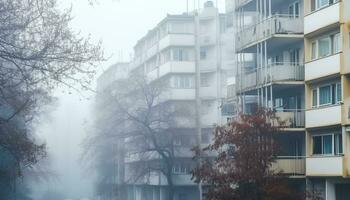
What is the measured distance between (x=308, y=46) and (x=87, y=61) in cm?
2096

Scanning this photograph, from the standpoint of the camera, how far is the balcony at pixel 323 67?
32684 millimetres

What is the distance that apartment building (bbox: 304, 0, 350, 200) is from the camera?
31.9 metres

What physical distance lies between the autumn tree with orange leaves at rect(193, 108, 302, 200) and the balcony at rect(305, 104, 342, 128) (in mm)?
4392

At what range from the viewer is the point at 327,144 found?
112 feet

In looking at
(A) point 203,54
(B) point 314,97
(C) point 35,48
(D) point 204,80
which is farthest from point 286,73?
(A) point 203,54

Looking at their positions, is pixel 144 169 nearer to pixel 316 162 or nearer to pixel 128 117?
pixel 128 117

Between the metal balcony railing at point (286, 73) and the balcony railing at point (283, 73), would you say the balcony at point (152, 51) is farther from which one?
the metal balcony railing at point (286, 73)

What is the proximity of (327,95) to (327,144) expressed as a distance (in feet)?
8.85

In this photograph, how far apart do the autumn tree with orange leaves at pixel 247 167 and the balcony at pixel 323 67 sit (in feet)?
17.5

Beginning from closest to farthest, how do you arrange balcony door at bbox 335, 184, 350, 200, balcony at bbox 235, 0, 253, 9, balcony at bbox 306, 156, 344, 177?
balcony at bbox 306, 156, 344, 177 < balcony door at bbox 335, 184, 350, 200 < balcony at bbox 235, 0, 253, 9

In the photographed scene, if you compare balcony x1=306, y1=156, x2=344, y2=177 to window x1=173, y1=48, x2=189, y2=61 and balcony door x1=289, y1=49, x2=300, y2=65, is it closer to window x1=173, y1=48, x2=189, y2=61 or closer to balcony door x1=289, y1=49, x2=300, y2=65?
balcony door x1=289, y1=49, x2=300, y2=65

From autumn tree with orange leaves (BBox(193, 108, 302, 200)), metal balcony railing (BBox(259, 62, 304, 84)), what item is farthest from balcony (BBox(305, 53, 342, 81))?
autumn tree with orange leaves (BBox(193, 108, 302, 200))

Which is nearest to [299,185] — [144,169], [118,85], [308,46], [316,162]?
[316,162]

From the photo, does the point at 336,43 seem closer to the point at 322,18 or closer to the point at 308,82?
the point at 322,18
